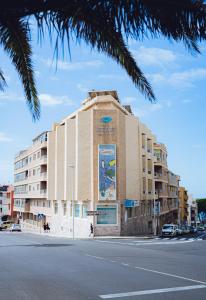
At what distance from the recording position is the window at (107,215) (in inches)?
1971

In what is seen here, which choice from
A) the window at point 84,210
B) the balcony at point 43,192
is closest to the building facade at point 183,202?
the balcony at point 43,192

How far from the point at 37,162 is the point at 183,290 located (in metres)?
64.0

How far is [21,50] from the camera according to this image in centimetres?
533

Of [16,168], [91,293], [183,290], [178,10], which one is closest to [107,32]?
[178,10]

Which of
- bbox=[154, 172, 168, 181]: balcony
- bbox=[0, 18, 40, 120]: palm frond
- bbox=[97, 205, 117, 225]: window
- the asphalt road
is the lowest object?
the asphalt road

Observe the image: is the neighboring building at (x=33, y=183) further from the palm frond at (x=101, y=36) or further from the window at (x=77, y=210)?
the palm frond at (x=101, y=36)

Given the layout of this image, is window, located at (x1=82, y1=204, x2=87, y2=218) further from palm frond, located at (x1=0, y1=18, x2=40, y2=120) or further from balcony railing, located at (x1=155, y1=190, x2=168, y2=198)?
palm frond, located at (x1=0, y1=18, x2=40, y2=120)

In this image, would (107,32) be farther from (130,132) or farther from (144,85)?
(130,132)

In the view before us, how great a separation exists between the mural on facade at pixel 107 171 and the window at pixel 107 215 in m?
1.19

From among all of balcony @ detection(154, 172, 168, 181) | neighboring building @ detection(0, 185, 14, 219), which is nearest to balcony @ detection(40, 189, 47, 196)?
balcony @ detection(154, 172, 168, 181)

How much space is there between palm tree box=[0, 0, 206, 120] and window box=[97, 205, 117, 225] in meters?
45.6

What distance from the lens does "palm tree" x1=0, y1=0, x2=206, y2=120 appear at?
4.40 meters

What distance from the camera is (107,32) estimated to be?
495 cm

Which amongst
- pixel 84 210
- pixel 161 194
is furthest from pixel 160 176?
pixel 84 210
